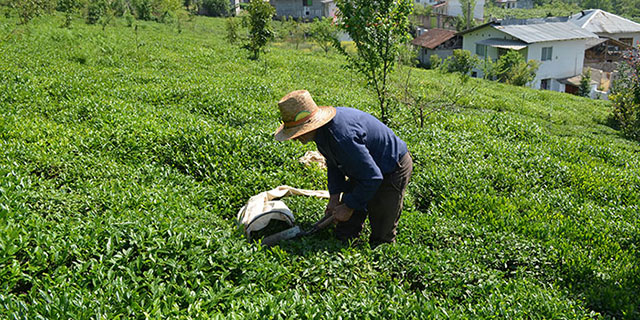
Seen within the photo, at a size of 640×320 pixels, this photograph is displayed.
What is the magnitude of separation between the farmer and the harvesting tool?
0.37ft

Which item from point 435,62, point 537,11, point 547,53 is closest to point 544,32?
point 547,53

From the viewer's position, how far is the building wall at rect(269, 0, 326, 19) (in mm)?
62000

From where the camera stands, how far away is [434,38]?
4531 cm

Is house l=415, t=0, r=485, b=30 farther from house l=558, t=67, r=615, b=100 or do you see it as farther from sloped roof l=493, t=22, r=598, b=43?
house l=558, t=67, r=615, b=100

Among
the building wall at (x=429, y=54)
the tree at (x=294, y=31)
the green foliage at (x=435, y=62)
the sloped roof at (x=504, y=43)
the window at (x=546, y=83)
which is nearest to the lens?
the green foliage at (x=435, y=62)

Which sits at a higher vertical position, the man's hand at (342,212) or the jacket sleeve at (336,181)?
the jacket sleeve at (336,181)

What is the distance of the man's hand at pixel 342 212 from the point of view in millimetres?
4414

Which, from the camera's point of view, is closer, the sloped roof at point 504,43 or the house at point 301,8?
the sloped roof at point 504,43

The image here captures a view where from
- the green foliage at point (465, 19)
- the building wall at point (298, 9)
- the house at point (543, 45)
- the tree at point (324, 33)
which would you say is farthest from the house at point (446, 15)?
the tree at point (324, 33)

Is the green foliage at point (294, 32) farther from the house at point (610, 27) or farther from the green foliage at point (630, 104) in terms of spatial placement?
the house at point (610, 27)

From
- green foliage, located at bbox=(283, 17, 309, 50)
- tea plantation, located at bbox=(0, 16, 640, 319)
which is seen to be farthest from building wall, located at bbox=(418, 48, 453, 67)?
tea plantation, located at bbox=(0, 16, 640, 319)

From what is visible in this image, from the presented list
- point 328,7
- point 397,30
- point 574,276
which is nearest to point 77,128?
point 397,30

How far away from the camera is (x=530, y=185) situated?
23.1 ft

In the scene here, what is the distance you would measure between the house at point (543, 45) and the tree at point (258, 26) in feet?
74.9
